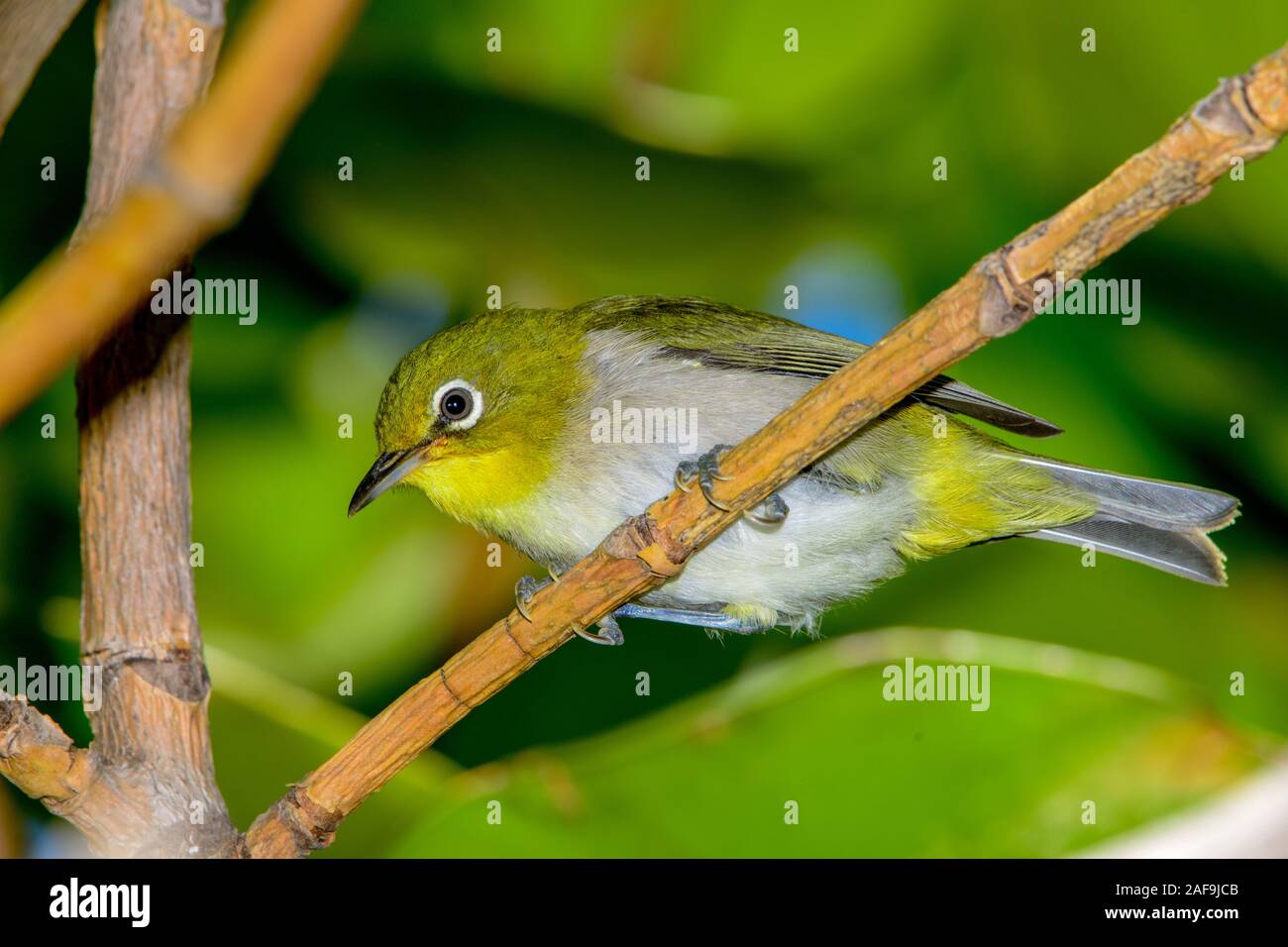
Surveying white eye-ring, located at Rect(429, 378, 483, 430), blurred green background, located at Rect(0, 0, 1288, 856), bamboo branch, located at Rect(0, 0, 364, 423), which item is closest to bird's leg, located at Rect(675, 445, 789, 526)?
blurred green background, located at Rect(0, 0, 1288, 856)

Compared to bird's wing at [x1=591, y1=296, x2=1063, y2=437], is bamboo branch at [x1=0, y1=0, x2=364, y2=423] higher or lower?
lower

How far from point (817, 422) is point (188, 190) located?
3.16 feet

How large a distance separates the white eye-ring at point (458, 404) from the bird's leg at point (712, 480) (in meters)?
0.58

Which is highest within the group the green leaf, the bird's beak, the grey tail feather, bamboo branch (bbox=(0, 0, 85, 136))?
bamboo branch (bbox=(0, 0, 85, 136))

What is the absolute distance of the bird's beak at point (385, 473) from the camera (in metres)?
2.64

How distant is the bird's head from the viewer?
109 inches

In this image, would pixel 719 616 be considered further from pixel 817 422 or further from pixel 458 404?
pixel 817 422

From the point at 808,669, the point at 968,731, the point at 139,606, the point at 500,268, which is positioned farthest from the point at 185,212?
the point at 500,268

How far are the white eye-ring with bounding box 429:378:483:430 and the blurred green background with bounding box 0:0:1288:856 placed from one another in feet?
1.40

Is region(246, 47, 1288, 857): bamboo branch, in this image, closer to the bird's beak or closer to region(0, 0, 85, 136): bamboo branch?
the bird's beak

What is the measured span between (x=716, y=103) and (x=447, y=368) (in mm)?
887

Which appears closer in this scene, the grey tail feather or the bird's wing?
the grey tail feather

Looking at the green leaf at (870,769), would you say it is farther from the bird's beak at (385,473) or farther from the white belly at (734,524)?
the bird's beak at (385,473)

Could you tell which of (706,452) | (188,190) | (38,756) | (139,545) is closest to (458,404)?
(706,452)
